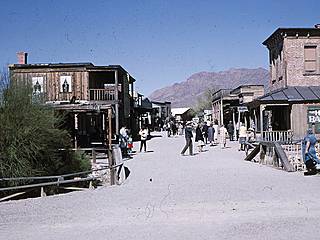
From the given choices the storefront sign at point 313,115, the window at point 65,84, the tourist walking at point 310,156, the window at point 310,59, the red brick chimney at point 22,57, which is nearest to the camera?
the tourist walking at point 310,156

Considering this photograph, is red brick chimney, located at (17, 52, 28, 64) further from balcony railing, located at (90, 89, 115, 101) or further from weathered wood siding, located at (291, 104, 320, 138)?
weathered wood siding, located at (291, 104, 320, 138)

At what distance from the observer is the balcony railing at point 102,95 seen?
122 feet

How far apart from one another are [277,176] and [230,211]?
5909 mm

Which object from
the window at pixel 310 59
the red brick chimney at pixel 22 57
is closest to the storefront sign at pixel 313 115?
the window at pixel 310 59

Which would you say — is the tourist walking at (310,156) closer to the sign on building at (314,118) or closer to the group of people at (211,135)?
the group of people at (211,135)

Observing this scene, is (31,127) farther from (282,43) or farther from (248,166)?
(282,43)

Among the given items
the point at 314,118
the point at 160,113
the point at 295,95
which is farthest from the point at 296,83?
the point at 160,113

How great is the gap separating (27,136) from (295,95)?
18.9 metres

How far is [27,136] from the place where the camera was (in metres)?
13.9

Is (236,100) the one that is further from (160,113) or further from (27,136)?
(160,113)

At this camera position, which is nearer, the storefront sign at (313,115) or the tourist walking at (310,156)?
the tourist walking at (310,156)

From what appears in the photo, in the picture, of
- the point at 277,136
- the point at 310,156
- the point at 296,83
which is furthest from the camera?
the point at 296,83

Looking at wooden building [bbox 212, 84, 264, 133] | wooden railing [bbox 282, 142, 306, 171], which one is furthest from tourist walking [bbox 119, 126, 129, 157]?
wooden building [bbox 212, 84, 264, 133]

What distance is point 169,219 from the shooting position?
8383mm
